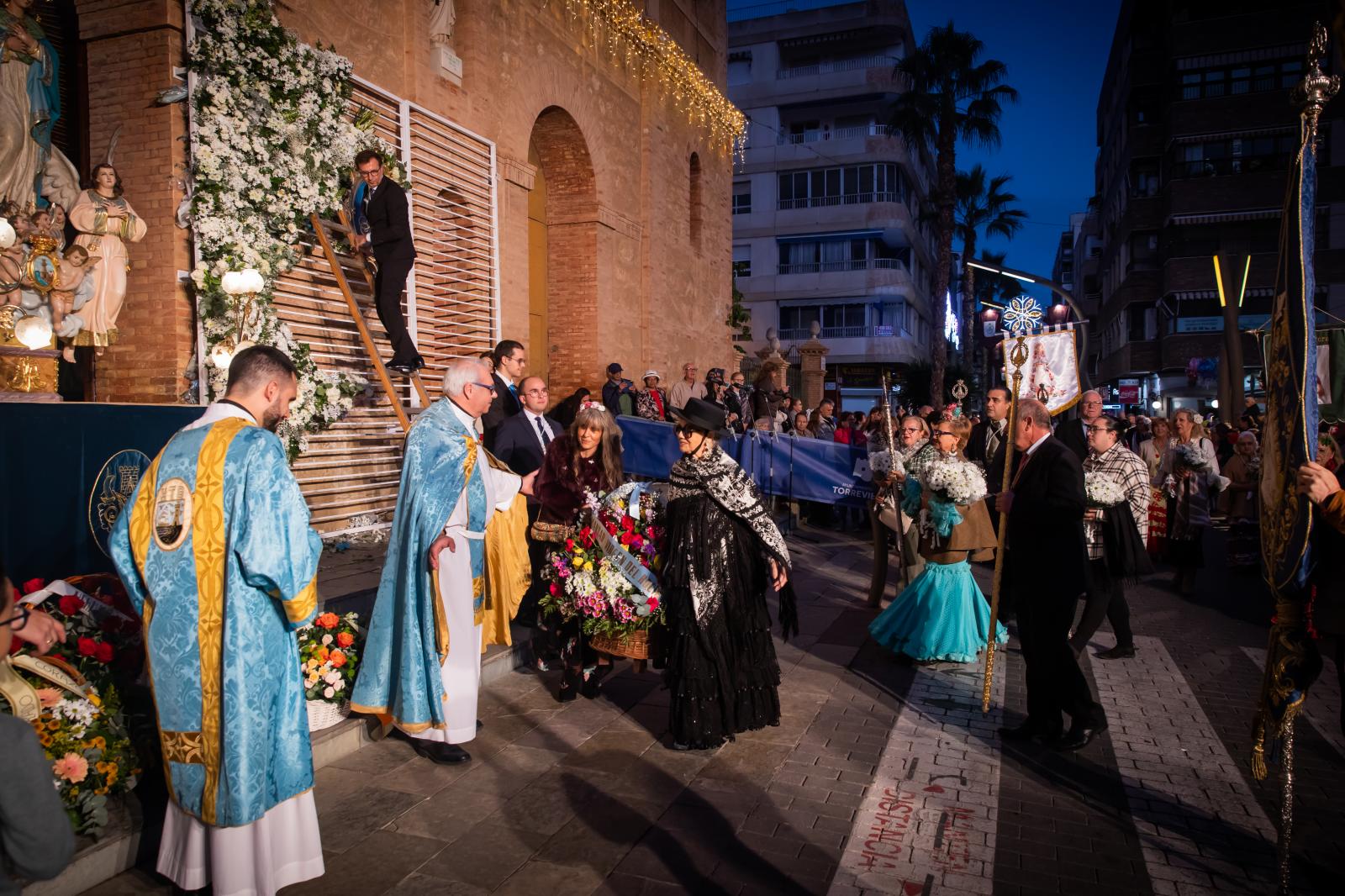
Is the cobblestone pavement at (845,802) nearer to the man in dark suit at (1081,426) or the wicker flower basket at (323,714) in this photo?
the wicker flower basket at (323,714)

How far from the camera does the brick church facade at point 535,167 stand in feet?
26.7

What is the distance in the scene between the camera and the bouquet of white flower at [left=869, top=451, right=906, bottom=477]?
8962mm

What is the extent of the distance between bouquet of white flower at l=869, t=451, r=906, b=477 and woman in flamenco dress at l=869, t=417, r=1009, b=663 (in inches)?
65.3

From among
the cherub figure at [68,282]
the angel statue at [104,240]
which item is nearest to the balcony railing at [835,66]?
the angel statue at [104,240]

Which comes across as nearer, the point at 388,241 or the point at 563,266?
the point at 388,241

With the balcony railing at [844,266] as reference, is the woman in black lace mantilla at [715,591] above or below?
below

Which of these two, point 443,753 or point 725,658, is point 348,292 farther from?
point 725,658

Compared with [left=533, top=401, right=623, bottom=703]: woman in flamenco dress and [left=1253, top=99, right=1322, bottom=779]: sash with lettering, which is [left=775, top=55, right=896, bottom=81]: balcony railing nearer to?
[left=533, top=401, right=623, bottom=703]: woman in flamenco dress

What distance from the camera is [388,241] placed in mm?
9883

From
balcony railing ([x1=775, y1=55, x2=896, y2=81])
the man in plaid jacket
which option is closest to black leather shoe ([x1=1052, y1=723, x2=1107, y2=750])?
the man in plaid jacket

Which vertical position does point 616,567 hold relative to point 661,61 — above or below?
below

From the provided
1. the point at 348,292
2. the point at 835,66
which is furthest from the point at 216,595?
the point at 835,66

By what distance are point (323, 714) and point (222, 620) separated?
187cm

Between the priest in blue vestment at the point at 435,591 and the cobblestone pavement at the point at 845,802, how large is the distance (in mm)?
317
